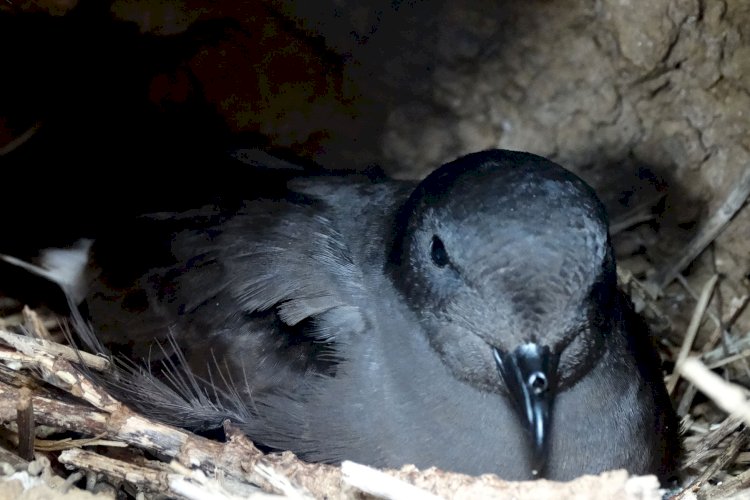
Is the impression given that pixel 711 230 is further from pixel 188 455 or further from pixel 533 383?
pixel 188 455

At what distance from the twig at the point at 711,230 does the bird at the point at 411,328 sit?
106 centimetres

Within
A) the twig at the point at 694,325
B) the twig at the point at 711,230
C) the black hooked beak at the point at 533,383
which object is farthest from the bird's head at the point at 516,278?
the twig at the point at 711,230

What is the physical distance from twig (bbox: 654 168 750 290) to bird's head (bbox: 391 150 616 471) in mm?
1723

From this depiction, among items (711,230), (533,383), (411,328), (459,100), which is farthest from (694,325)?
(533,383)

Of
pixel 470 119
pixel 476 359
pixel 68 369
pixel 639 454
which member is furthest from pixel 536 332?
pixel 470 119

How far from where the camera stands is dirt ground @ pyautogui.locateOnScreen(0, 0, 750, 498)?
12.3 ft

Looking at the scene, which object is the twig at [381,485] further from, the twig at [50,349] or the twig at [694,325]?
the twig at [694,325]

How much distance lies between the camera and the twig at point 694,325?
3830 millimetres

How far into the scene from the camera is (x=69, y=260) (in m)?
3.71

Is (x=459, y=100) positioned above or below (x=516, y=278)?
above

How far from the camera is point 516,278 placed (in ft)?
7.65

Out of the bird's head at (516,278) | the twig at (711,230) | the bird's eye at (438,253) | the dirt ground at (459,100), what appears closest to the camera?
the bird's head at (516,278)

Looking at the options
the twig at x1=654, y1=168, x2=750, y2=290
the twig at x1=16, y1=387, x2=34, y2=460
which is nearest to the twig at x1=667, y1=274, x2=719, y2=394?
the twig at x1=654, y1=168, x2=750, y2=290

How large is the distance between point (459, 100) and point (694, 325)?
147cm
